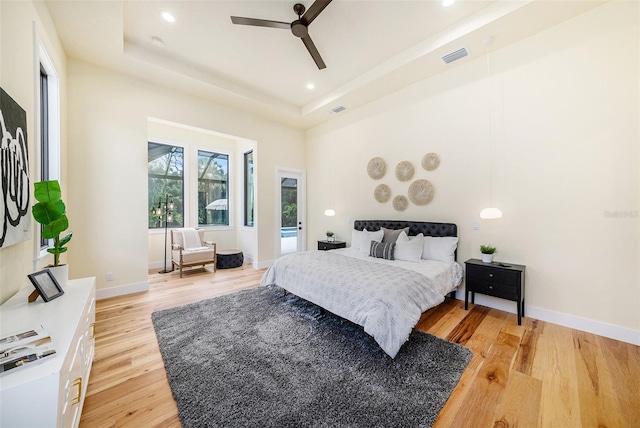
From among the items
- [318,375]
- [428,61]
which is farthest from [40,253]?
[428,61]

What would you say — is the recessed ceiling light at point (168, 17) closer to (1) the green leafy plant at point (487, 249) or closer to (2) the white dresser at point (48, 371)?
(2) the white dresser at point (48, 371)

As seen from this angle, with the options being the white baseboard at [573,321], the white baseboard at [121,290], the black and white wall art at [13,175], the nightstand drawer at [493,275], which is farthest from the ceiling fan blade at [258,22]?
the white baseboard at [573,321]

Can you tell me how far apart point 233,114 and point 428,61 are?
3586 millimetres

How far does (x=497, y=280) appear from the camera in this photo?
2947 millimetres

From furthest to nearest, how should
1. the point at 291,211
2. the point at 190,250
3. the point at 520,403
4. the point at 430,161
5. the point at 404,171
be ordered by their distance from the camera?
the point at 291,211 → the point at 190,250 → the point at 404,171 → the point at 430,161 → the point at 520,403

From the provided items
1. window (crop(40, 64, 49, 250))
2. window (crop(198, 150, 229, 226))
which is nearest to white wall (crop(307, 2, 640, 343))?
window (crop(198, 150, 229, 226))

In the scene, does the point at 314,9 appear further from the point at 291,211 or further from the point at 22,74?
the point at 291,211

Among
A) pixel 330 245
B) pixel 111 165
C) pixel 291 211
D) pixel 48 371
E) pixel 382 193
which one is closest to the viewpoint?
pixel 48 371

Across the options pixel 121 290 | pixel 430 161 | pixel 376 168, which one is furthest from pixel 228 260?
pixel 430 161

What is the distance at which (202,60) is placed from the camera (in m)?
3.68

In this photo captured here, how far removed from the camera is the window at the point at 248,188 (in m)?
6.24

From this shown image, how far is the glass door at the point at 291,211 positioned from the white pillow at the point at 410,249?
296 cm

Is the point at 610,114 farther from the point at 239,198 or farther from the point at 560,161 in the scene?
the point at 239,198

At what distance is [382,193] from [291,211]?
2.37m
